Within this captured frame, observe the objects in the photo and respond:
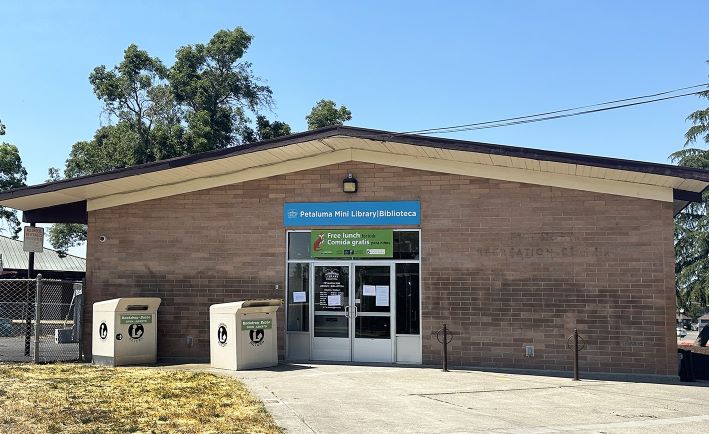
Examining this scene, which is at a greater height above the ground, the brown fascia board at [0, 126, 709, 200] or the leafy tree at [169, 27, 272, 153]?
the leafy tree at [169, 27, 272, 153]

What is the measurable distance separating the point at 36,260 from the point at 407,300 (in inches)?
1316

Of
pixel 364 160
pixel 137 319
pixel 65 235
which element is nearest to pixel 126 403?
pixel 137 319

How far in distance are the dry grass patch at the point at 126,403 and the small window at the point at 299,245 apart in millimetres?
3680

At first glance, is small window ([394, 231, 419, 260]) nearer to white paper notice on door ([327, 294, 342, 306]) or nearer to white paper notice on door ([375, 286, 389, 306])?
white paper notice on door ([375, 286, 389, 306])

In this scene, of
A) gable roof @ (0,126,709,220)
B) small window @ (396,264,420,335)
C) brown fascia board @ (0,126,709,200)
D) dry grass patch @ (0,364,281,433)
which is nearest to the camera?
dry grass patch @ (0,364,281,433)

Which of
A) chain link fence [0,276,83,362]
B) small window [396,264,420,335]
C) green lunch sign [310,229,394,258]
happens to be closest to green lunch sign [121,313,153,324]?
chain link fence [0,276,83,362]

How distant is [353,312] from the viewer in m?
14.6

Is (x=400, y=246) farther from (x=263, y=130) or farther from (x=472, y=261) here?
(x=263, y=130)

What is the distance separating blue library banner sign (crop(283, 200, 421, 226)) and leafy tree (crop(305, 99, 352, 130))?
23993 mm

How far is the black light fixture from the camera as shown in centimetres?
1465

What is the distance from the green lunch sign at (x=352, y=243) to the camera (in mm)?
14578

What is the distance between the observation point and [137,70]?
3797cm

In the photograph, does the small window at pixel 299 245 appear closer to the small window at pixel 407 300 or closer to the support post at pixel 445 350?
the small window at pixel 407 300

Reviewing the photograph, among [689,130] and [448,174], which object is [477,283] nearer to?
[448,174]
